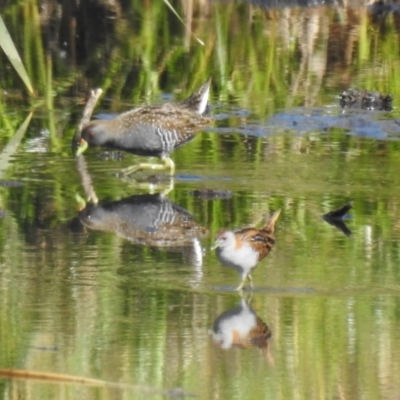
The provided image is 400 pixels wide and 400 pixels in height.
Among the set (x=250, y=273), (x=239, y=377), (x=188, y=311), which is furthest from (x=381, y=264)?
(x=239, y=377)

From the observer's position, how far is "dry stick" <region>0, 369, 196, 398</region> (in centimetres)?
533

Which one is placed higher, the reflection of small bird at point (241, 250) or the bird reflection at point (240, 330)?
the reflection of small bird at point (241, 250)

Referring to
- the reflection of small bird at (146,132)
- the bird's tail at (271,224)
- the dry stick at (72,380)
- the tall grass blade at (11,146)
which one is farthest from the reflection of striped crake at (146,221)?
the dry stick at (72,380)

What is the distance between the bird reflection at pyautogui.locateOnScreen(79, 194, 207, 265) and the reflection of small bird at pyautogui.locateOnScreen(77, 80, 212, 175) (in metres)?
1.26

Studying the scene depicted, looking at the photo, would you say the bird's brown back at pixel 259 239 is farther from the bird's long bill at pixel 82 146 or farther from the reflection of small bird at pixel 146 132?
the bird's long bill at pixel 82 146

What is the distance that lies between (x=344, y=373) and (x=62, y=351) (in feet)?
3.83

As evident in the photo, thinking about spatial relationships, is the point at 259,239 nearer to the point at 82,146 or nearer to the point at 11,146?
the point at 82,146

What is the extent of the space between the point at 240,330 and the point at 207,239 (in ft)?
5.66

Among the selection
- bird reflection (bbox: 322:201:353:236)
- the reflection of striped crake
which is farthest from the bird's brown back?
bird reflection (bbox: 322:201:353:236)

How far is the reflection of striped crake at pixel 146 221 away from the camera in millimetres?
7832

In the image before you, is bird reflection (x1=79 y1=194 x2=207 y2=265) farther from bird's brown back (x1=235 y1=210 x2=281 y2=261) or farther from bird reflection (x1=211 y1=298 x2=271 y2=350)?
bird reflection (x1=211 y1=298 x2=271 y2=350)

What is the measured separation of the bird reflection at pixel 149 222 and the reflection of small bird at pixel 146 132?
1.26 metres

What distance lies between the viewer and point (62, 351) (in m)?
5.79

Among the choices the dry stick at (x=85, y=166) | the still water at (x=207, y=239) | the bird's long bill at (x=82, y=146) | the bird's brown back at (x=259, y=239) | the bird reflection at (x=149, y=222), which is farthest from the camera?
the bird's long bill at (x=82, y=146)
